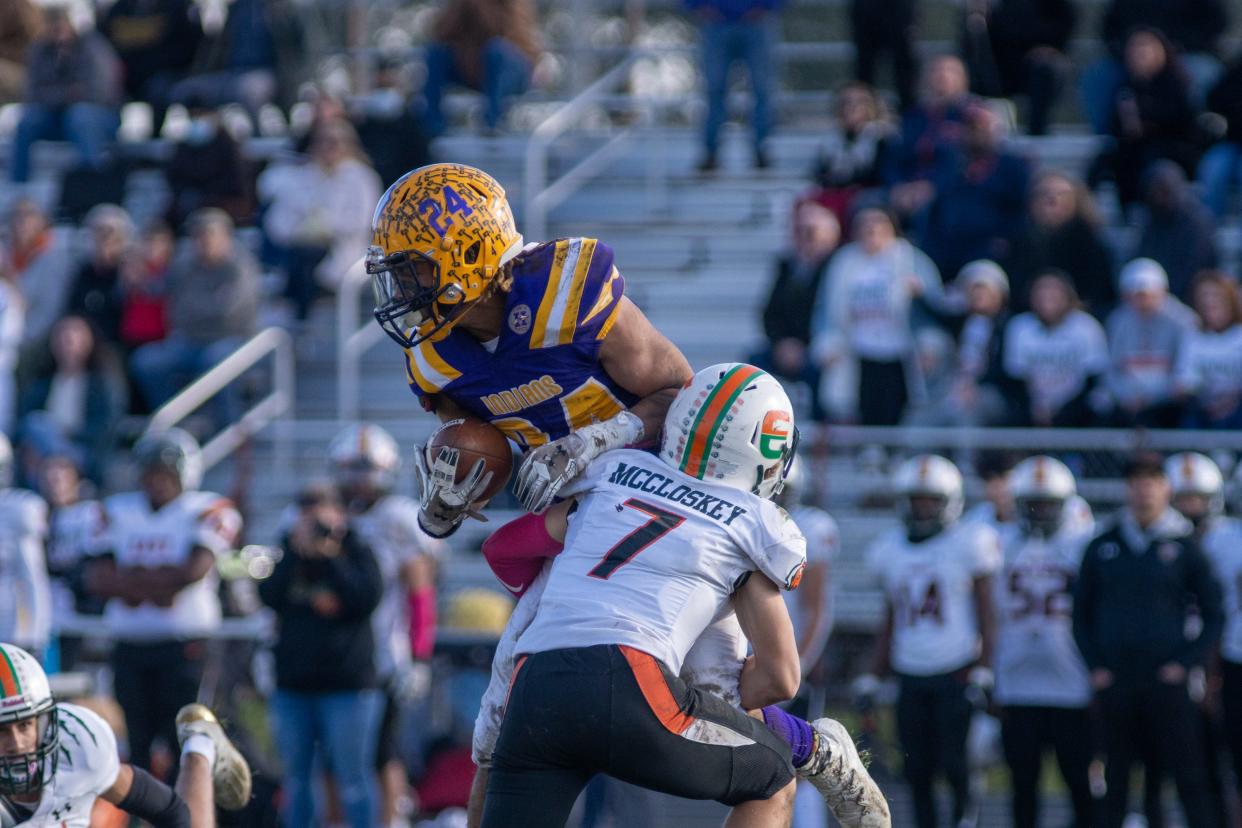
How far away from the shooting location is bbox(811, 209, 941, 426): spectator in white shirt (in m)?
10.5

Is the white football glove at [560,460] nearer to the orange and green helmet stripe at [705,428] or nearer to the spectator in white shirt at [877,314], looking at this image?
the orange and green helmet stripe at [705,428]

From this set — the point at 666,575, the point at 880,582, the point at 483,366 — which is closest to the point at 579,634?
the point at 666,575

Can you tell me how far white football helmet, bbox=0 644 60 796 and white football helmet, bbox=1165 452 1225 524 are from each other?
208 inches

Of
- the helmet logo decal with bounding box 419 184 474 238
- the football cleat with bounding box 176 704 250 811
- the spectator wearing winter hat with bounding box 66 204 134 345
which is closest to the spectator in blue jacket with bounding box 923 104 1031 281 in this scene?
the spectator wearing winter hat with bounding box 66 204 134 345

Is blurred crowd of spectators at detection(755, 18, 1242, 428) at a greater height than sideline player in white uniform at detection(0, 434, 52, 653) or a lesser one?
greater

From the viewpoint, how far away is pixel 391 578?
30.5 feet

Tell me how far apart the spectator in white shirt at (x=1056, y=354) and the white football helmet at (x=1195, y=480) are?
123cm

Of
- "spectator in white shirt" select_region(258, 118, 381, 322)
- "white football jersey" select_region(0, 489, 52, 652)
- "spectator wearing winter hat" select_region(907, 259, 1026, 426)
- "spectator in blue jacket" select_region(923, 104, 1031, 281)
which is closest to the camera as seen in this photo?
"white football jersey" select_region(0, 489, 52, 652)

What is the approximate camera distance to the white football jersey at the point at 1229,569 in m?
8.66

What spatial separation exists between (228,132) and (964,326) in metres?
5.20

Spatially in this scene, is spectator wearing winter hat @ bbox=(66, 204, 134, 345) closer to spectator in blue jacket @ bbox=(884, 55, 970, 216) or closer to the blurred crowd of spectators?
the blurred crowd of spectators

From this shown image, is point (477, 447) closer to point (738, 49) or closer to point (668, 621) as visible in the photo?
point (668, 621)

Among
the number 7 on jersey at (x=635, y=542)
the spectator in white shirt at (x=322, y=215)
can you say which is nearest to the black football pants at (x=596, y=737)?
the number 7 on jersey at (x=635, y=542)

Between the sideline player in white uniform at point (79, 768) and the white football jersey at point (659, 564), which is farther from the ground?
the white football jersey at point (659, 564)
